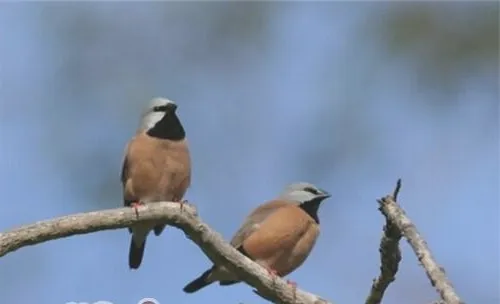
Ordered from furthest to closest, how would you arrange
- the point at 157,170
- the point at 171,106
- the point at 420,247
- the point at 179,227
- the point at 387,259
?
the point at 171,106 → the point at 157,170 → the point at 179,227 → the point at 387,259 → the point at 420,247

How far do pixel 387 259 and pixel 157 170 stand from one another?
194 cm

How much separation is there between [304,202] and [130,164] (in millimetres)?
980

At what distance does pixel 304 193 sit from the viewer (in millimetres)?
5539

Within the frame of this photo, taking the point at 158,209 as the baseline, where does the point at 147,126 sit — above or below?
above

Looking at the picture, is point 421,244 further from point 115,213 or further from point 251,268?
point 115,213

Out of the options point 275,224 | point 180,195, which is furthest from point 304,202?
point 180,195

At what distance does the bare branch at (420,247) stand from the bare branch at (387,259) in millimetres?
38

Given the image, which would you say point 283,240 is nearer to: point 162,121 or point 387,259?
point 162,121

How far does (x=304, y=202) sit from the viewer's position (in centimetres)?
551

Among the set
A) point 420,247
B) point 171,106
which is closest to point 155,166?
point 171,106

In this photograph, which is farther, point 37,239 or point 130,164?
point 130,164

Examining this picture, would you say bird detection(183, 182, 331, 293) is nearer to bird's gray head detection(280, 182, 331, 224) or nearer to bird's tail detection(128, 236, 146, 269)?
bird's gray head detection(280, 182, 331, 224)

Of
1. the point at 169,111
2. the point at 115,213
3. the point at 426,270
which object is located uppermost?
the point at 169,111

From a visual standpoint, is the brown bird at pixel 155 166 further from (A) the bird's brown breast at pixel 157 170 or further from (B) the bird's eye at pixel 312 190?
(B) the bird's eye at pixel 312 190
